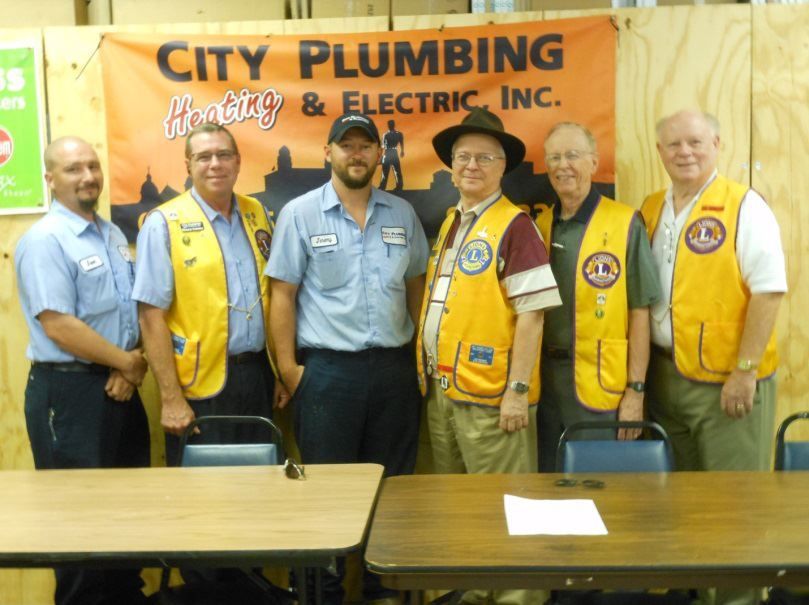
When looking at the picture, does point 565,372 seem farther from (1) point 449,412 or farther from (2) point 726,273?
(2) point 726,273

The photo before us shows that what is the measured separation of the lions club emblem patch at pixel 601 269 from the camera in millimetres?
2971

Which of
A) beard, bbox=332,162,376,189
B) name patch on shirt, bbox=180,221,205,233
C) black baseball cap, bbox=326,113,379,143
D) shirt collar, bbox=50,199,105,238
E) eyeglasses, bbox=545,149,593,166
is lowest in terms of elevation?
name patch on shirt, bbox=180,221,205,233

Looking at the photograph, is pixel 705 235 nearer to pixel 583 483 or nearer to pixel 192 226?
pixel 583 483

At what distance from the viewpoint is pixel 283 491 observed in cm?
224

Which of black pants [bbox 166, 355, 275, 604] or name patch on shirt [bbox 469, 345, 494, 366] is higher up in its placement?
name patch on shirt [bbox 469, 345, 494, 366]

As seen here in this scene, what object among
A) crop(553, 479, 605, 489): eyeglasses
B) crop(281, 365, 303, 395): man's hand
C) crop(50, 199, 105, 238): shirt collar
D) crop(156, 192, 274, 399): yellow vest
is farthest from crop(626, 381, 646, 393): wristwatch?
crop(50, 199, 105, 238): shirt collar

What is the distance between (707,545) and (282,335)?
1823 millimetres

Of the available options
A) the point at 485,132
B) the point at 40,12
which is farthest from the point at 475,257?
the point at 40,12

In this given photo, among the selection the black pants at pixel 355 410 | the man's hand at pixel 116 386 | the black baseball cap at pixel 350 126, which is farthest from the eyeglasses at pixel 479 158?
the man's hand at pixel 116 386

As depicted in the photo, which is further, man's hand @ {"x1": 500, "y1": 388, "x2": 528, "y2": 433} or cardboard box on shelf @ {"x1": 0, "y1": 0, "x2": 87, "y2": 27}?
cardboard box on shelf @ {"x1": 0, "y1": 0, "x2": 87, "y2": 27}

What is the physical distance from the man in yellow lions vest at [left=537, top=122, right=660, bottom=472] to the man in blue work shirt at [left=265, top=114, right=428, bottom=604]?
609mm

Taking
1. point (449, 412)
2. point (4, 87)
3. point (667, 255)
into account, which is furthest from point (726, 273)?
point (4, 87)

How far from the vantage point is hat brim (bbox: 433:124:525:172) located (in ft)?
9.80

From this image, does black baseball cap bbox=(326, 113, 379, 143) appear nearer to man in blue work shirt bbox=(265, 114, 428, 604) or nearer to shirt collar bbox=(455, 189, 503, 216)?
man in blue work shirt bbox=(265, 114, 428, 604)
